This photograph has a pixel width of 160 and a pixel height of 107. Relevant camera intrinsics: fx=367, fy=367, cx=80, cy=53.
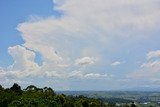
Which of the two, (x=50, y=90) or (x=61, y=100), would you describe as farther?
(x=50, y=90)

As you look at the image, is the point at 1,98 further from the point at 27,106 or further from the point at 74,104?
the point at 74,104

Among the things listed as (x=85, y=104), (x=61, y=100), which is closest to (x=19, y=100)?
(x=61, y=100)

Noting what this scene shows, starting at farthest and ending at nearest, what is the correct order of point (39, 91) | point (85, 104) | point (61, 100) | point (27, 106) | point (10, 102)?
point (39, 91) → point (85, 104) → point (61, 100) → point (10, 102) → point (27, 106)

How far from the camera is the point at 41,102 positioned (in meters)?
128

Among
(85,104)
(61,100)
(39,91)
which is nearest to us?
(61,100)

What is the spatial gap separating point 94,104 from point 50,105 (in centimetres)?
2844

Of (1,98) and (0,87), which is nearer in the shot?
(1,98)

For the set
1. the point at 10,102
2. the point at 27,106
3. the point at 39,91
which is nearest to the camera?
the point at 27,106

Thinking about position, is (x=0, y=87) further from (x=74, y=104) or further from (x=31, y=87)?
(x=74, y=104)

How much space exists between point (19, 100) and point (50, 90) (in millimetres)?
43602

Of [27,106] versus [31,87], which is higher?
[31,87]

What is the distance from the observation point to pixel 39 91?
165 m

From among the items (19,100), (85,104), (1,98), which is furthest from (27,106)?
(85,104)

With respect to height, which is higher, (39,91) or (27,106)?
(39,91)
